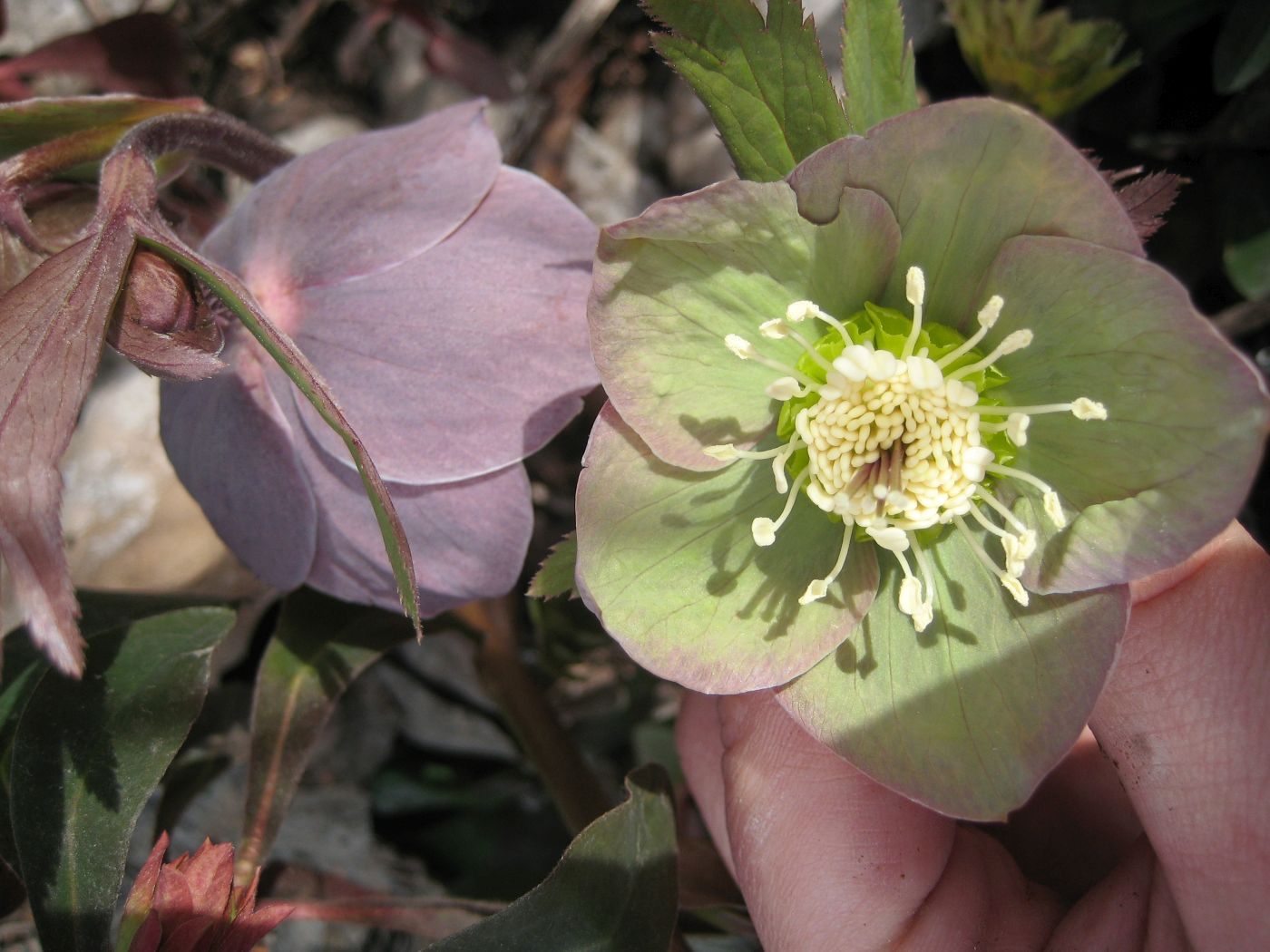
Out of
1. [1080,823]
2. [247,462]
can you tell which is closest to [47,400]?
[247,462]

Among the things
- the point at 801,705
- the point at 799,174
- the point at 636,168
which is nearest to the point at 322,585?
the point at 801,705

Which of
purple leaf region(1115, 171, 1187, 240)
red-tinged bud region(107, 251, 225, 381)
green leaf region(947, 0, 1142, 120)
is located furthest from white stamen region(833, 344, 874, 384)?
green leaf region(947, 0, 1142, 120)

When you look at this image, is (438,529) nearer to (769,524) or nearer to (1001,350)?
(769,524)

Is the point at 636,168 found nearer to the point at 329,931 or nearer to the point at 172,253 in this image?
the point at 172,253

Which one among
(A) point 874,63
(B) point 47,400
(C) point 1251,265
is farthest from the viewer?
(C) point 1251,265

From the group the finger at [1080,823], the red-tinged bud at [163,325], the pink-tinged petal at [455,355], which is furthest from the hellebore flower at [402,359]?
the finger at [1080,823]

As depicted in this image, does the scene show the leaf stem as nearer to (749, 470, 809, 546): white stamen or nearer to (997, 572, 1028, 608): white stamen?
(749, 470, 809, 546): white stamen
